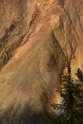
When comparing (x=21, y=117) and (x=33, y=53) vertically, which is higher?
(x=33, y=53)

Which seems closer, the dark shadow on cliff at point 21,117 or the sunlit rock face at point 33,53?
the dark shadow on cliff at point 21,117

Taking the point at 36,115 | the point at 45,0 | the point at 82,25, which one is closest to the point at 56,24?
the point at 45,0

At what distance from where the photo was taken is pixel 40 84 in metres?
12.4

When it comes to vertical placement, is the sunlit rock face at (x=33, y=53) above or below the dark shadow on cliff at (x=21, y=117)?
above

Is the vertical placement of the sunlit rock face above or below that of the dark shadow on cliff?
above

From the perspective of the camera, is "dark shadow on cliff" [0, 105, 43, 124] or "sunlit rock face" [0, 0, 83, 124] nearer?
"dark shadow on cliff" [0, 105, 43, 124]

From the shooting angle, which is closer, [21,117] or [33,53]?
[21,117]

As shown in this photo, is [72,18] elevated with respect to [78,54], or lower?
elevated

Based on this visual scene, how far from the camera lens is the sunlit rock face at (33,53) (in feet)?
36.9

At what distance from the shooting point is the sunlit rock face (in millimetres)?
11258

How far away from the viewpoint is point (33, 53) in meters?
13.8

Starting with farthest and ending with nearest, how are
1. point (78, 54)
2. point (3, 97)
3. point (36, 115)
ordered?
1. point (78, 54)
2. point (3, 97)
3. point (36, 115)

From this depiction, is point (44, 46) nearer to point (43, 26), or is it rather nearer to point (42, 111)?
point (43, 26)

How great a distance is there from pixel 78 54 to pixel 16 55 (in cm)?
694
